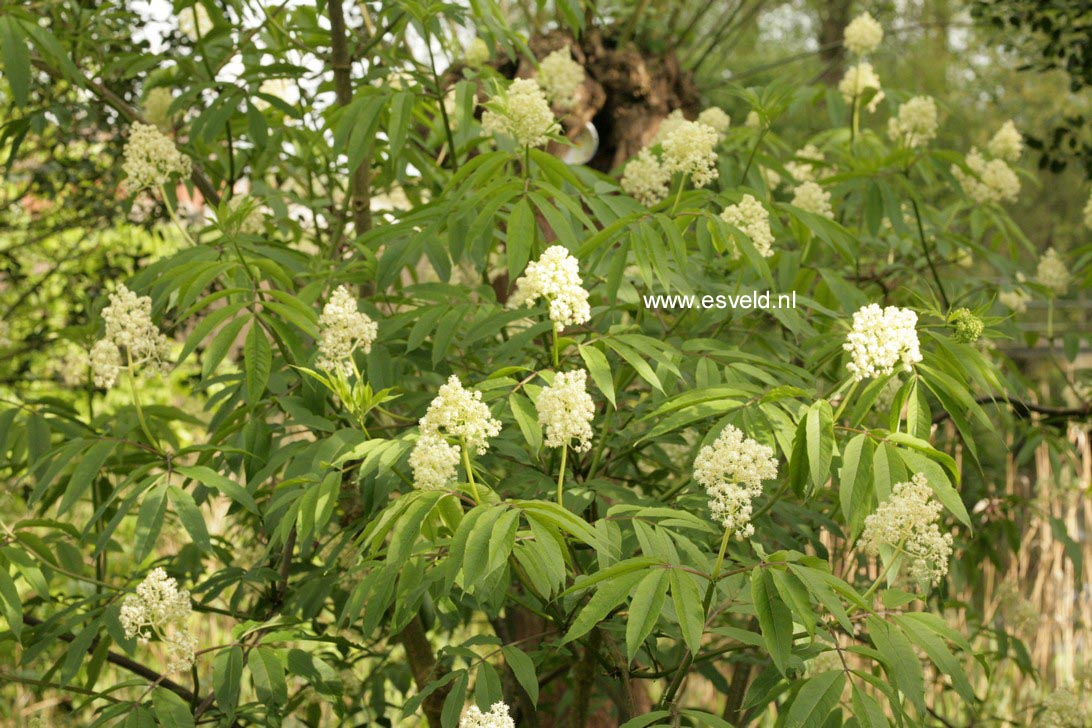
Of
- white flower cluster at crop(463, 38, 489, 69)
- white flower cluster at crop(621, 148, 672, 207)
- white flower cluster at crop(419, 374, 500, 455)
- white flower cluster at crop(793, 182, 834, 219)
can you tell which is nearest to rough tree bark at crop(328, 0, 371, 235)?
white flower cluster at crop(463, 38, 489, 69)

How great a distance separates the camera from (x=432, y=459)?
6.10 ft

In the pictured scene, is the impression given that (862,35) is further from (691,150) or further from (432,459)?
(432,459)

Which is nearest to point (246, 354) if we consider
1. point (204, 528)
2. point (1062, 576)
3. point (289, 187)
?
point (204, 528)

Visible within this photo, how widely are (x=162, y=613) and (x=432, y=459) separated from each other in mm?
716

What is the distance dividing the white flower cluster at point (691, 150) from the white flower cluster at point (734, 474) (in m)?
0.96

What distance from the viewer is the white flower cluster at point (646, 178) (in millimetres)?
2865

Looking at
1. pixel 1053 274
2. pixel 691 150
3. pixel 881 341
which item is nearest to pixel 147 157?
pixel 691 150

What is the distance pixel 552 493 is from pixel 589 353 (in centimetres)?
30

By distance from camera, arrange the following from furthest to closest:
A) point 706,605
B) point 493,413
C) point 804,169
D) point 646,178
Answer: point 804,169
point 646,178
point 493,413
point 706,605

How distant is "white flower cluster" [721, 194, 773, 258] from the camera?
250 cm

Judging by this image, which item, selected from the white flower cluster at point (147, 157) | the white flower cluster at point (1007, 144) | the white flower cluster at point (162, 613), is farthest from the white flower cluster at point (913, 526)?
the white flower cluster at point (1007, 144)

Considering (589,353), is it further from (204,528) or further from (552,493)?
(204,528)

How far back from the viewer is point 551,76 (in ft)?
11.7

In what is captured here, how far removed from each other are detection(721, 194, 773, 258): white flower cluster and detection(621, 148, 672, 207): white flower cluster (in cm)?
33
